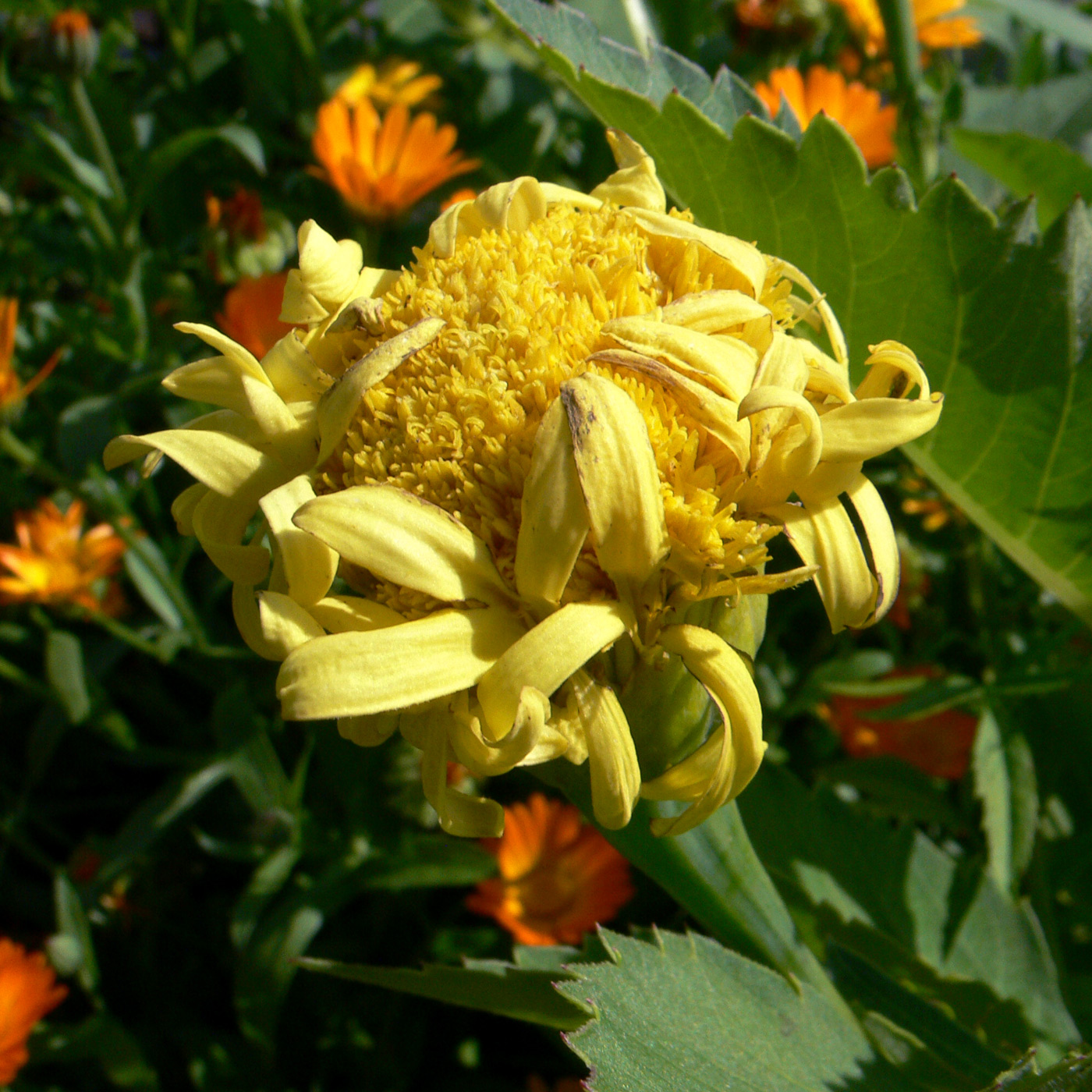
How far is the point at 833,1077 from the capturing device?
667mm

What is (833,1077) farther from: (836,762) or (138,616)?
(138,616)

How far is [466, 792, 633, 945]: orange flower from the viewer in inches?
49.9

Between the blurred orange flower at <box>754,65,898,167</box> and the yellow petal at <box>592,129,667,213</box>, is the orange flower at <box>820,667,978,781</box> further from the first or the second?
the yellow petal at <box>592,129,667,213</box>

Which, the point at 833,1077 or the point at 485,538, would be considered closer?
the point at 485,538

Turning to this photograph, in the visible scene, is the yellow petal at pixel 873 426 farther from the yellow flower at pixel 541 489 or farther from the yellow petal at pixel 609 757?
the yellow petal at pixel 609 757

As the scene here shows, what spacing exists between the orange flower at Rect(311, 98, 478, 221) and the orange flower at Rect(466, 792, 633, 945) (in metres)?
0.84

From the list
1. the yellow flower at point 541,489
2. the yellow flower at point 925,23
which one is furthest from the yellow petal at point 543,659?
the yellow flower at point 925,23

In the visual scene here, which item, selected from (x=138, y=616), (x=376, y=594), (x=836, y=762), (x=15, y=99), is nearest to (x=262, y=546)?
(x=376, y=594)

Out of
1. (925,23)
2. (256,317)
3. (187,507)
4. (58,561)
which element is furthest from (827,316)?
(925,23)

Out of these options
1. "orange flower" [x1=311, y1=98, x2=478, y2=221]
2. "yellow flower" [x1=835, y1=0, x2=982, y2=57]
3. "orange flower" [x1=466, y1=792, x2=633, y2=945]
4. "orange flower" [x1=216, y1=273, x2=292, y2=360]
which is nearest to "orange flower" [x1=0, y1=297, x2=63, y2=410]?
"orange flower" [x1=216, y1=273, x2=292, y2=360]

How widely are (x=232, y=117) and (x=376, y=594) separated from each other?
1.50 m

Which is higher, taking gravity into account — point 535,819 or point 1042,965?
point 1042,965

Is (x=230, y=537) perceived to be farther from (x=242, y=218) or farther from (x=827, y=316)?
(x=242, y=218)

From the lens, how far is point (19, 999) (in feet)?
4.16
